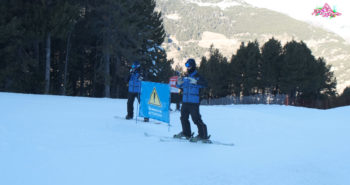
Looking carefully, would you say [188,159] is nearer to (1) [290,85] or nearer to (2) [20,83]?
(2) [20,83]

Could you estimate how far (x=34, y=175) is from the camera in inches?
151

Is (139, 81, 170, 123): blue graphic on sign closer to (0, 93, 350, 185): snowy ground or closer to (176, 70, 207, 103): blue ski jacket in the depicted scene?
(0, 93, 350, 185): snowy ground

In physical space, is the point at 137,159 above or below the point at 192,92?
below

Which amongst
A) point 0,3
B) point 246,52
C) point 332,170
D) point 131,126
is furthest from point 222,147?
point 246,52

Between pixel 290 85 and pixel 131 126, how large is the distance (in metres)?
47.2

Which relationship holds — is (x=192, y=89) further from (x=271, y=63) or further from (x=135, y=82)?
(x=271, y=63)

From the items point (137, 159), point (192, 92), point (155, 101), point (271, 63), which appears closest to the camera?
point (137, 159)

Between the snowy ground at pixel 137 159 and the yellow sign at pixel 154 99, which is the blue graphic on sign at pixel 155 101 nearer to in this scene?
the yellow sign at pixel 154 99

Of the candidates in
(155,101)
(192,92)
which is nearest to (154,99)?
(155,101)

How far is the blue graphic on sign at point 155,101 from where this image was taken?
28.0 feet

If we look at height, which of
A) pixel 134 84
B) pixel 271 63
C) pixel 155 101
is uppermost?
pixel 271 63

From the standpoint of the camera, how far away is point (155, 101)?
8.77 metres

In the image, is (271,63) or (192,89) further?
(271,63)

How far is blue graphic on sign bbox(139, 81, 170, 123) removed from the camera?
8.54 metres
